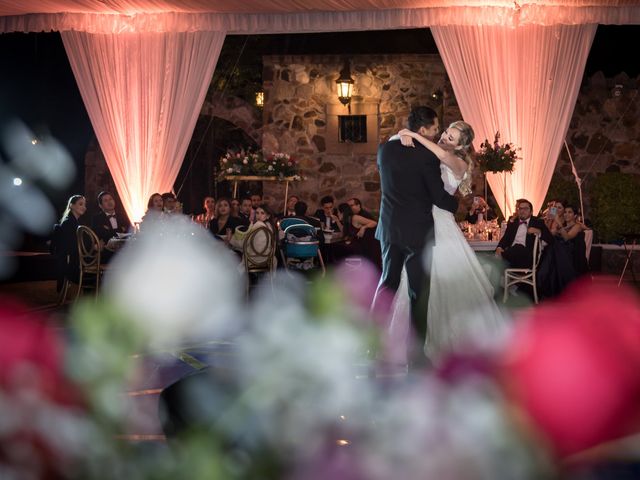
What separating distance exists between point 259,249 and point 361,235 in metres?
1.77

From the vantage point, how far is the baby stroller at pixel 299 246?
9406 millimetres

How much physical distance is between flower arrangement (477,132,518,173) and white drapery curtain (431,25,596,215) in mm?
734

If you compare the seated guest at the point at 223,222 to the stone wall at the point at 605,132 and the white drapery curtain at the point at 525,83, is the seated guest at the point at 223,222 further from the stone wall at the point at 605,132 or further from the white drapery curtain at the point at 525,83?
the stone wall at the point at 605,132

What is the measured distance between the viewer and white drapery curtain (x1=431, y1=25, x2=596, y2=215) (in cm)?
944

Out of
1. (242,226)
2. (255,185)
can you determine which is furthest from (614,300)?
(255,185)

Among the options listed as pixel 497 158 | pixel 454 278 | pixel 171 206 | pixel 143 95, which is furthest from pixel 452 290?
pixel 143 95

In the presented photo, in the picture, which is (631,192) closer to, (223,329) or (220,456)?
(223,329)

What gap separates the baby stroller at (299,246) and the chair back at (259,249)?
0.61 metres

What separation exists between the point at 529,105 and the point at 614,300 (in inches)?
355

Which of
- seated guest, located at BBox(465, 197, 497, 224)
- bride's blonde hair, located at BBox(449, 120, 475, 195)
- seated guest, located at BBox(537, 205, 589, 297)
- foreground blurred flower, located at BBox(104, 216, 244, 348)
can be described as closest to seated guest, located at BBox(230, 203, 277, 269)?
foreground blurred flower, located at BBox(104, 216, 244, 348)

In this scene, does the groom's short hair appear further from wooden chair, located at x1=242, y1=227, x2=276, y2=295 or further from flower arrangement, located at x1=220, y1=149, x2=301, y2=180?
flower arrangement, located at x1=220, y1=149, x2=301, y2=180

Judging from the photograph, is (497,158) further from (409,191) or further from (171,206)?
(409,191)

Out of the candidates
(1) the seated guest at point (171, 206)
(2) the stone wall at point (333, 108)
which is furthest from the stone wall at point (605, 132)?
(1) the seated guest at point (171, 206)

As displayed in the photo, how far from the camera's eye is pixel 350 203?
10.8m
